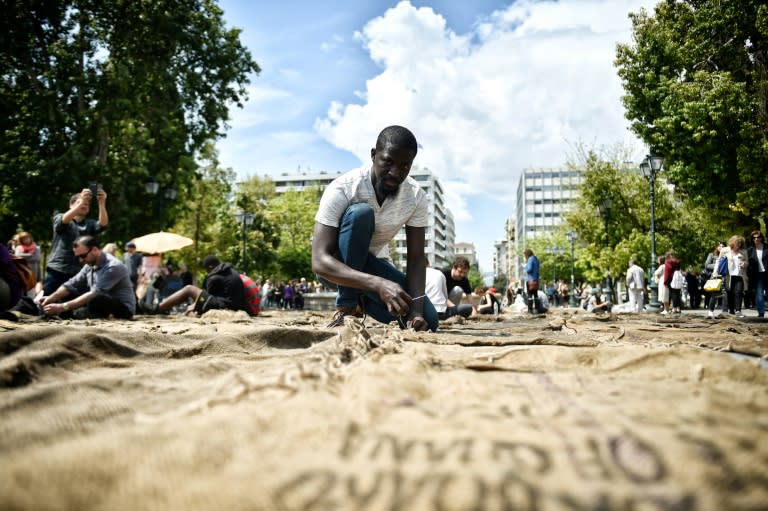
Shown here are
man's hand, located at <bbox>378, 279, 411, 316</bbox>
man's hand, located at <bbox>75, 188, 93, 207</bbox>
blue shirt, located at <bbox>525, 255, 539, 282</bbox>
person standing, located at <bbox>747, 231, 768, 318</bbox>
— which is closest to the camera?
man's hand, located at <bbox>378, 279, 411, 316</bbox>

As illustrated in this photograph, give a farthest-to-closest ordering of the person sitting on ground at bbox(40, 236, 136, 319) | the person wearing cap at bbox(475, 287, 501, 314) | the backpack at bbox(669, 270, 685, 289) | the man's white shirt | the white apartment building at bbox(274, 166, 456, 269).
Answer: the white apartment building at bbox(274, 166, 456, 269) < the backpack at bbox(669, 270, 685, 289) < the person wearing cap at bbox(475, 287, 501, 314) < the person sitting on ground at bbox(40, 236, 136, 319) < the man's white shirt

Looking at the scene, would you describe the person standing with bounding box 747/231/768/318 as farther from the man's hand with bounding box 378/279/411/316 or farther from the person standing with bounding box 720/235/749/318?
the man's hand with bounding box 378/279/411/316

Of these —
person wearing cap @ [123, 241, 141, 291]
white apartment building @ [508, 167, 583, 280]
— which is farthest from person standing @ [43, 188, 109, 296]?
white apartment building @ [508, 167, 583, 280]

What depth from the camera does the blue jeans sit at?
11.5ft

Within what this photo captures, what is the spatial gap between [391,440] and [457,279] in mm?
8063

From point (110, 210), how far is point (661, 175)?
81.4 ft

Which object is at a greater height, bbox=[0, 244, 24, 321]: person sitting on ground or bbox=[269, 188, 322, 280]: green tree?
bbox=[269, 188, 322, 280]: green tree

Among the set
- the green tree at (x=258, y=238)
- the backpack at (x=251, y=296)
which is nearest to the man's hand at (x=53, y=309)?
the backpack at (x=251, y=296)

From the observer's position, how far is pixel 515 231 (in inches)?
5477

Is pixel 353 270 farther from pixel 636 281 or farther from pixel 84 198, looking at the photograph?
pixel 636 281

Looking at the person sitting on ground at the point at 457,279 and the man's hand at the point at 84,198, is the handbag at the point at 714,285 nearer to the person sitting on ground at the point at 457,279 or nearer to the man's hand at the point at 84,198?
the person sitting on ground at the point at 457,279

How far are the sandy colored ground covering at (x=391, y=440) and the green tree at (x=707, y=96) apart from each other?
1741cm

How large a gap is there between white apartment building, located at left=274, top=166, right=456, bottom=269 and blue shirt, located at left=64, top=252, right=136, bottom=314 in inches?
3560

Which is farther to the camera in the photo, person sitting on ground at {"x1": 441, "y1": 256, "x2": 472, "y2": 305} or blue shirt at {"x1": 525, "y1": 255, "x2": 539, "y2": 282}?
blue shirt at {"x1": 525, "y1": 255, "x2": 539, "y2": 282}
